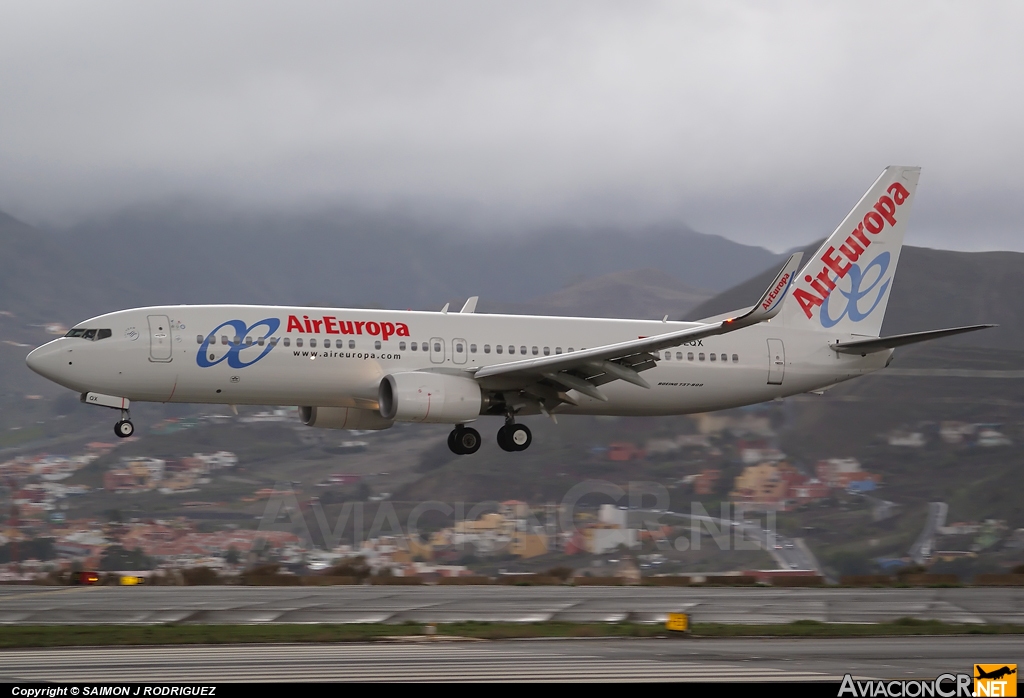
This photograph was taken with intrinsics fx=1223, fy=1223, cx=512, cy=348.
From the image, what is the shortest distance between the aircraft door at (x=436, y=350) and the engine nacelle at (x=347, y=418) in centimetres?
265

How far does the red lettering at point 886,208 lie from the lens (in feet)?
138

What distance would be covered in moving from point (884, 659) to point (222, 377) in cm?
1928

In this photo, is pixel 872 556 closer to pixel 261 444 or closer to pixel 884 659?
pixel 884 659

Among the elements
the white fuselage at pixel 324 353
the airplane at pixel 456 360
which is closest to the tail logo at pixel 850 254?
the airplane at pixel 456 360

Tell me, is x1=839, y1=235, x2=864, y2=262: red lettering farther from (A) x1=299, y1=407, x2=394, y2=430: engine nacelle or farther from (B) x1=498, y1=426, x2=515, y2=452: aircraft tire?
(A) x1=299, y1=407, x2=394, y2=430: engine nacelle

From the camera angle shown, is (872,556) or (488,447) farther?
(488,447)

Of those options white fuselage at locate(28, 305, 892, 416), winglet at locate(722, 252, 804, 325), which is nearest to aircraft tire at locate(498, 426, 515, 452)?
white fuselage at locate(28, 305, 892, 416)

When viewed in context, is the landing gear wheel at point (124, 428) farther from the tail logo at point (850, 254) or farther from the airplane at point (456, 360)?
the tail logo at point (850, 254)

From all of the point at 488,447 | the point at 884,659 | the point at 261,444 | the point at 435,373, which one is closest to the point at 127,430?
the point at 435,373

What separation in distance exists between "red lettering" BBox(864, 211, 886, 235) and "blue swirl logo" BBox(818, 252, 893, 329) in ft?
2.85

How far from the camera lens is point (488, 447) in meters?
72.1

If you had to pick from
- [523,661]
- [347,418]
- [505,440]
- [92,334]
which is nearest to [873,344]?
[505,440]

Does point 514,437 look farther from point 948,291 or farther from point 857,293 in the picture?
point 948,291

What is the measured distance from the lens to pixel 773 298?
30.9 meters
